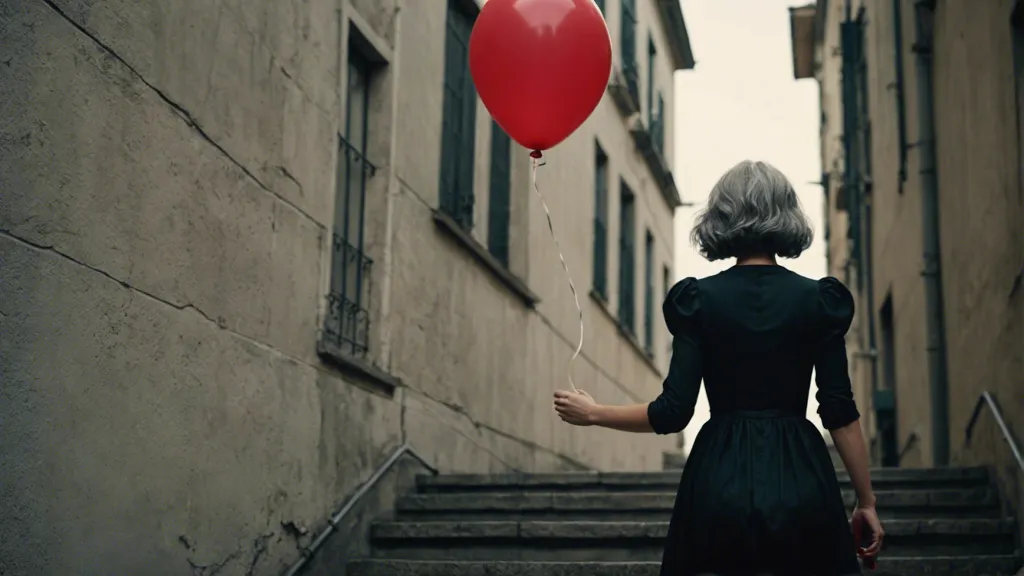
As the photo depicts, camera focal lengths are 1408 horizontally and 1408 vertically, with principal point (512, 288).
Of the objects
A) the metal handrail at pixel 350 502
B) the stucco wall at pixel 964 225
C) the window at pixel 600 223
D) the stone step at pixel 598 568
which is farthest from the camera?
the window at pixel 600 223

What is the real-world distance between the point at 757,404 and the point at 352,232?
5788mm

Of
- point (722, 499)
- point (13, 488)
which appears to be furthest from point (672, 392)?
point (13, 488)

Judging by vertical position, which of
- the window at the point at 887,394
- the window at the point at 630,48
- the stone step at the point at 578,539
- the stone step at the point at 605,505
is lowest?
the stone step at the point at 578,539

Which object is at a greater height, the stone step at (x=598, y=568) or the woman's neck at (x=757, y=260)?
the woman's neck at (x=757, y=260)

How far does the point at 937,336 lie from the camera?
1080 cm

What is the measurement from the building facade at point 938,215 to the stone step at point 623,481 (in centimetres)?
26

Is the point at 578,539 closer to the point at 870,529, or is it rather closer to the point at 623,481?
the point at 623,481

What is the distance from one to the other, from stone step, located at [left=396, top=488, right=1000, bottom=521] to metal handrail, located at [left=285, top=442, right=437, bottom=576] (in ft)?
1.00

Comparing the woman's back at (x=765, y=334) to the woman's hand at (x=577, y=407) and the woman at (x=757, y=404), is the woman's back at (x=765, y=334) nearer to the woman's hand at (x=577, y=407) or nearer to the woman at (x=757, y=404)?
the woman at (x=757, y=404)

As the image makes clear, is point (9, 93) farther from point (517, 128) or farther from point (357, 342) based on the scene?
point (357, 342)

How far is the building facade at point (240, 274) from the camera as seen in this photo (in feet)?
16.1

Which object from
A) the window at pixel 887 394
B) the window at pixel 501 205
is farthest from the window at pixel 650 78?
the window at pixel 501 205

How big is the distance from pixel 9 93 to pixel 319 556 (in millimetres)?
3521

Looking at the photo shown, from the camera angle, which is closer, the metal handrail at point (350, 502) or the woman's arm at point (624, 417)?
the woman's arm at point (624, 417)
